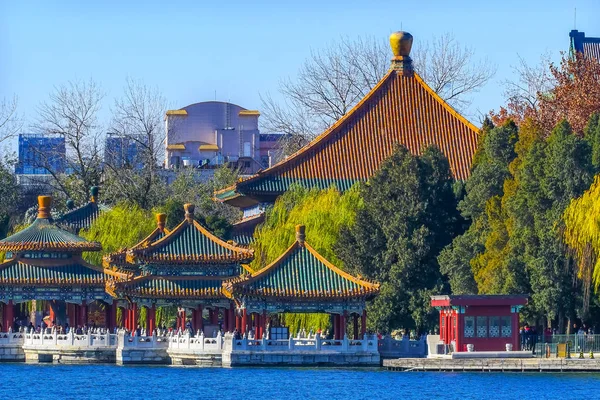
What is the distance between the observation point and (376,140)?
8294 cm

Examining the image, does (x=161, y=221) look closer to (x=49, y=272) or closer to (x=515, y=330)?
(x=49, y=272)

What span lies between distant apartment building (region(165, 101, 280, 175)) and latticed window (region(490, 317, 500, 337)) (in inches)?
2980

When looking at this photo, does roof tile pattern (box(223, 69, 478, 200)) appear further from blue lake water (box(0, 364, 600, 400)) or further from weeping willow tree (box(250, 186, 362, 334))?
blue lake water (box(0, 364, 600, 400))

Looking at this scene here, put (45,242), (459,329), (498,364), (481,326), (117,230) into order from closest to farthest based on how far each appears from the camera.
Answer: (498,364)
(459,329)
(481,326)
(45,242)
(117,230)

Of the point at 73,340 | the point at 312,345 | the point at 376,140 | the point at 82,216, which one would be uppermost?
the point at 376,140

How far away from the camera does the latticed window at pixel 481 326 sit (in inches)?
2544

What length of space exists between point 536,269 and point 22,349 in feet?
59.2

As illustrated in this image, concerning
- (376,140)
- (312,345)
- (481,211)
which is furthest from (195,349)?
(376,140)

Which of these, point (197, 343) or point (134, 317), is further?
point (134, 317)

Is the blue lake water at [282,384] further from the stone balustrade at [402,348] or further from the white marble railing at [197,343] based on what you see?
the stone balustrade at [402,348]

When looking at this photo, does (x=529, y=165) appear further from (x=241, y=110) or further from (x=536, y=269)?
(x=241, y=110)

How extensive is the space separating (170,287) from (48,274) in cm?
584

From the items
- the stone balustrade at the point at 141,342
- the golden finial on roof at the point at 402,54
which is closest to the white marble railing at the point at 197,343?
the stone balustrade at the point at 141,342

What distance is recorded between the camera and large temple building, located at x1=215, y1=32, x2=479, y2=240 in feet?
263
